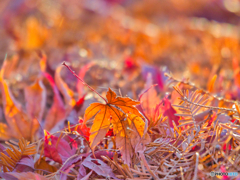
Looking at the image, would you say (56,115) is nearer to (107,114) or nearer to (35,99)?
(35,99)

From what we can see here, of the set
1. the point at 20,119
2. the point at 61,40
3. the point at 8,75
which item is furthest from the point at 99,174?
the point at 61,40

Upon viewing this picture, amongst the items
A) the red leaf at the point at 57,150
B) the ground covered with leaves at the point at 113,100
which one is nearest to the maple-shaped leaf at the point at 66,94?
the ground covered with leaves at the point at 113,100

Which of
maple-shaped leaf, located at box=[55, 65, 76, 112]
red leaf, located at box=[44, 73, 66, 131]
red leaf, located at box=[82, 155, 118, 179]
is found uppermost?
maple-shaped leaf, located at box=[55, 65, 76, 112]

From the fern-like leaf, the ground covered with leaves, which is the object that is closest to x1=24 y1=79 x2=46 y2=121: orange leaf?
the ground covered with leaves

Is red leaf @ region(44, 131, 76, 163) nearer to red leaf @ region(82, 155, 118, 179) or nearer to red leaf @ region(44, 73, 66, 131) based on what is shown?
red leaf @ region(82, 155, 118, 179)

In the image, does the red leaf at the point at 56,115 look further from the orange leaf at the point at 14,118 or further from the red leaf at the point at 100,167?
the red leaf at the point at 100,167

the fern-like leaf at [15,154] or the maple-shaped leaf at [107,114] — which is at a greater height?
the maple-shaped leaf at [107,114]

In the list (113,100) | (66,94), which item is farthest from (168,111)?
(66,94)

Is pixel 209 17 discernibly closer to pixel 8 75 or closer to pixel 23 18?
pixel 23 18
